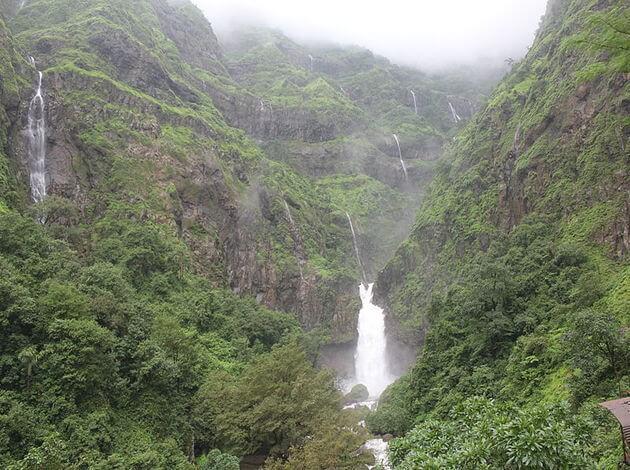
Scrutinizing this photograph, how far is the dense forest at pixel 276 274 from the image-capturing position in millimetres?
20016

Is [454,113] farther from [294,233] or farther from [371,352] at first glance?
[371,352]

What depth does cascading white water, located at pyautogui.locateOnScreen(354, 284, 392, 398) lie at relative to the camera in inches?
2480

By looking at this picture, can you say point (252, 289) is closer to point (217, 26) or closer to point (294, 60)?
point (294, 60)

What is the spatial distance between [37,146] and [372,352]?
47.3 metres

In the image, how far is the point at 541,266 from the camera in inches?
1299

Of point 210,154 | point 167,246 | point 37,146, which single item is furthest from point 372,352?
point 37,146

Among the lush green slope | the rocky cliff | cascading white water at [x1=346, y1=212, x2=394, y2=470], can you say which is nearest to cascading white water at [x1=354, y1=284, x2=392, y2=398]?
cascading white water at [x1=346, y1=212, x2=394, y2=470]

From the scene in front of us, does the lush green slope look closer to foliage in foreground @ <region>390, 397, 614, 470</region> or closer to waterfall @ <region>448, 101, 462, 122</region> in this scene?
foliage in foreground @ <region>390, 397, 614, 470</region>

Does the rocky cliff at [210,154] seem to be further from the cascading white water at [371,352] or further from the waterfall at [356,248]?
the cascading white water at [371,352]

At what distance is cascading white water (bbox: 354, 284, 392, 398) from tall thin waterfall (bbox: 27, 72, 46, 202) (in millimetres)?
42956

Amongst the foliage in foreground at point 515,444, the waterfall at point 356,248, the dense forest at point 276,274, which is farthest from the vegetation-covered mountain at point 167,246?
the foliage in foreground at point 515,444

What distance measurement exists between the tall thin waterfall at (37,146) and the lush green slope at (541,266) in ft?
123

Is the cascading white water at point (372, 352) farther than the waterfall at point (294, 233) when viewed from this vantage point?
No

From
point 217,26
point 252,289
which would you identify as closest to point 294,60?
point 217,26
